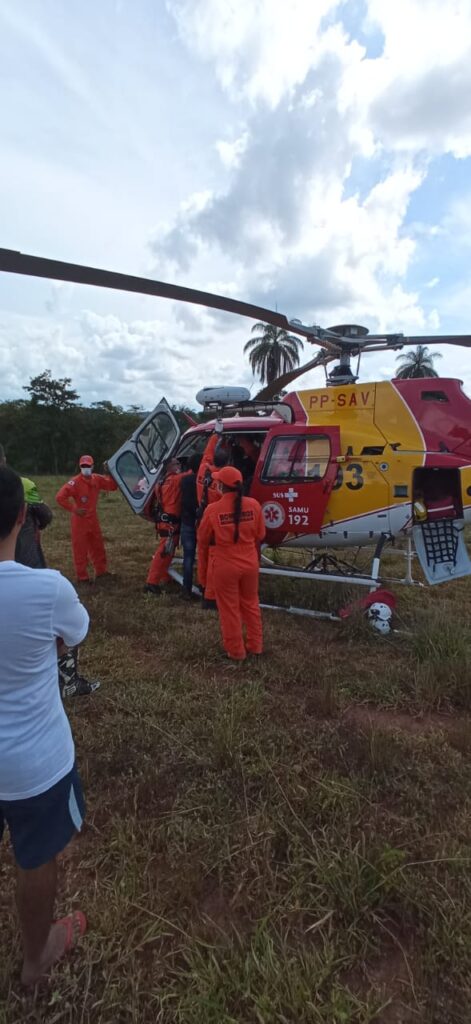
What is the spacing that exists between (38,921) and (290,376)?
5956 millimetres

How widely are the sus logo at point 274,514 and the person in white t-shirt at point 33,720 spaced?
439 cm

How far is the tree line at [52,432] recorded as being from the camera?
44.7 meters

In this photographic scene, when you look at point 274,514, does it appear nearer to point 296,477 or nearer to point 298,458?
point 296,477

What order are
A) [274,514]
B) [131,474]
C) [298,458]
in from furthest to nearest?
[131,474] < [274,514] < [298,458]

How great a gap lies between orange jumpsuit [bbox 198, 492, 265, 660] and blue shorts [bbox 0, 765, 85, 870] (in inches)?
115

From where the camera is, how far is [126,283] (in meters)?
4.12

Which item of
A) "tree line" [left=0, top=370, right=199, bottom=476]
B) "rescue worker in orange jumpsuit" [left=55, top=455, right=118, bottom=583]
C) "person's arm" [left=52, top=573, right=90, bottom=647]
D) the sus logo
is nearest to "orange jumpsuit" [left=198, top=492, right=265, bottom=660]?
the sus logo

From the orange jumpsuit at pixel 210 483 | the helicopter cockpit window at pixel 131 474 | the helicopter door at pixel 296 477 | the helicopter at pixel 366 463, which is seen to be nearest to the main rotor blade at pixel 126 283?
the helicopter at pixel 366 463

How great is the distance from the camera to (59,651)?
183 centimetres

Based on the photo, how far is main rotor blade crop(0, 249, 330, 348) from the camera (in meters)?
3.42

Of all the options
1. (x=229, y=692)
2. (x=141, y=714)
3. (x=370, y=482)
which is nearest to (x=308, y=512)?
(x=370, y=482)

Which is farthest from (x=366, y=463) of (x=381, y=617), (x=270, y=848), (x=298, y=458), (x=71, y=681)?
(x=270, y=848)

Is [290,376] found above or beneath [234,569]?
above

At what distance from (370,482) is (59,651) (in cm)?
447
